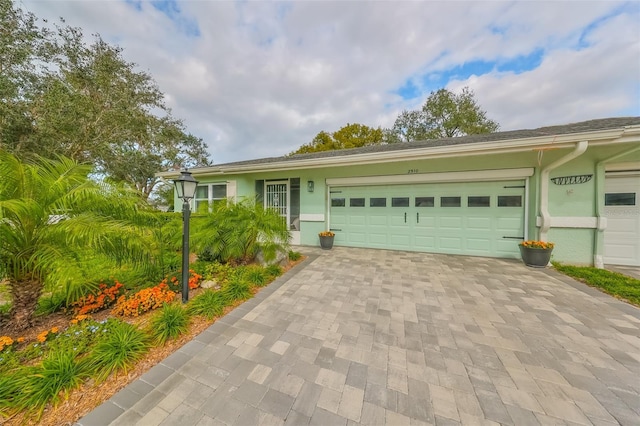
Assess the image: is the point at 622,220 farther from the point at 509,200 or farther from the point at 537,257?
the point at 537,257

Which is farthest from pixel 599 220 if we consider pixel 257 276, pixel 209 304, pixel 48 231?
pixel 48 231

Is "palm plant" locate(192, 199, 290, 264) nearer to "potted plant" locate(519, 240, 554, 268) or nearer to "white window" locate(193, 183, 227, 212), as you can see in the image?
"white window" locate(193, 183, 227, 212)

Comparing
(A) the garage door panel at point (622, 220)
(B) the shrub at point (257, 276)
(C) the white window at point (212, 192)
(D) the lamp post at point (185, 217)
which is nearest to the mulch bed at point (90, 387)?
(D) the lamp post at point (185, 217)

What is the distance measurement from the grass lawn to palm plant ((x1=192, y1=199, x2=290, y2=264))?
5297 millimetres

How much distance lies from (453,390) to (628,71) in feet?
27.6

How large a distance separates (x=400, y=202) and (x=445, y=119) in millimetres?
13018

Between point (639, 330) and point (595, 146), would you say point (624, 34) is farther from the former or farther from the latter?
point (639, 330)

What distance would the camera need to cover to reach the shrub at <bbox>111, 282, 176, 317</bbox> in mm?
2621

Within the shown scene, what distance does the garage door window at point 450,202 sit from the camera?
545 cm

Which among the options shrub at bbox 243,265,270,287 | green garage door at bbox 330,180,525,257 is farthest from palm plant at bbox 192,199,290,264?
green garage door at bbox 330,180,525,257

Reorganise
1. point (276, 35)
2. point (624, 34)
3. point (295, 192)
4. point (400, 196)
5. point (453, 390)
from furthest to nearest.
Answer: point (295, 192)
point (276, 35)
point (400, 196)
point (624, 34)
point (453, 390)

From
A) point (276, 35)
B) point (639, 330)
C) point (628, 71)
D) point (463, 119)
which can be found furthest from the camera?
point (463, 119)

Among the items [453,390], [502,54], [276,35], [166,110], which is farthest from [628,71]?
[166,110]

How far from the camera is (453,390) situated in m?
1.59
